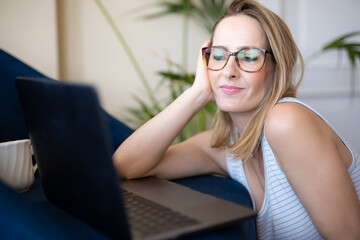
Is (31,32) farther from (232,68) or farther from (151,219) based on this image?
(151,219)

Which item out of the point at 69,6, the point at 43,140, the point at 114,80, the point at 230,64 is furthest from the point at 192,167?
the point at 69,6

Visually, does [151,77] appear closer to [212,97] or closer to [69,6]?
[69,6]

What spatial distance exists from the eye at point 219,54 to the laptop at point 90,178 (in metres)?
0.46

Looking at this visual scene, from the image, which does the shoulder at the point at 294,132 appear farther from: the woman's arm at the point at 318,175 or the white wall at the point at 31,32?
the white wall at the point at 31,32

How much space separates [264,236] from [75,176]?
0.75m

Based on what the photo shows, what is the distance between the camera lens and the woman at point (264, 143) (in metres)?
0.93

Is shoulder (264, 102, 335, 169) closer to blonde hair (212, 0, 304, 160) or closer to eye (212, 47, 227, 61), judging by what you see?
→ blonde hair (212, 0, 304, 160)

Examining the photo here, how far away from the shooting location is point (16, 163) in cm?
87

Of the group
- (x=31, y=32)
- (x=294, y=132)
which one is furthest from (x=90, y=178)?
(x=31, y=32)

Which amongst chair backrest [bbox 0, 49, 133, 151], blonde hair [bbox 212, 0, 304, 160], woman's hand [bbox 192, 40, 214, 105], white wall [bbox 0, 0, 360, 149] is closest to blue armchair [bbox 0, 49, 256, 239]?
chair backrest [bbox 0, 49, 133, 151]

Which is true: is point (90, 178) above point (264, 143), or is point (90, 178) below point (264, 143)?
above

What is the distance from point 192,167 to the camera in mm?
1272

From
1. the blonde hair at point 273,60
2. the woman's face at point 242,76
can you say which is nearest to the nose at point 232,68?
the woman's face at point 242,76

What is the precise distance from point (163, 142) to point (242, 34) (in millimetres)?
415
